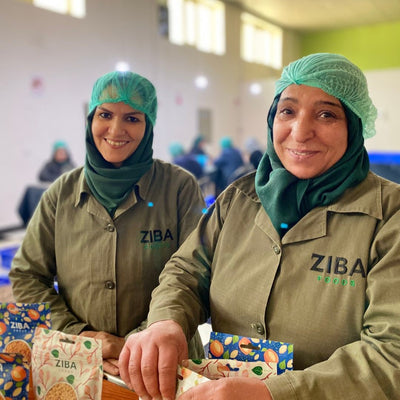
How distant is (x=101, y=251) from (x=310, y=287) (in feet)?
2.26

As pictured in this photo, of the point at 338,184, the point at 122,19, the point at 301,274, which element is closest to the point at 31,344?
the point at 301,274

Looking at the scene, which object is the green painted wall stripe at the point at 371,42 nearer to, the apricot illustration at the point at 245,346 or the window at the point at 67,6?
the window at the point at 67,6

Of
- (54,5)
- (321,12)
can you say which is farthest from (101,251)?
(321,12)

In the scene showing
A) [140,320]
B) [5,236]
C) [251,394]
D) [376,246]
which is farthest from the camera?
[5,236]

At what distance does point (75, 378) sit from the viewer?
1.03 meters

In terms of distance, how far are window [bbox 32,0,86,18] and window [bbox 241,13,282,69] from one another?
342cm

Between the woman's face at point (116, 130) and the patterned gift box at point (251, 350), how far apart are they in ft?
2.38

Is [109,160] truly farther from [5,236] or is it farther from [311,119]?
[5,236]

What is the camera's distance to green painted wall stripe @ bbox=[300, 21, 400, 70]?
9891 millimetres

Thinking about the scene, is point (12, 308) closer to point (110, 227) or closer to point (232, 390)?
point (110, 227)

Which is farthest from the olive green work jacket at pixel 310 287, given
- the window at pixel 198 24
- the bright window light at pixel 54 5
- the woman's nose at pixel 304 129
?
the window at pixel 198 24

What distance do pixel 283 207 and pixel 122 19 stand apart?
7940 millimetres

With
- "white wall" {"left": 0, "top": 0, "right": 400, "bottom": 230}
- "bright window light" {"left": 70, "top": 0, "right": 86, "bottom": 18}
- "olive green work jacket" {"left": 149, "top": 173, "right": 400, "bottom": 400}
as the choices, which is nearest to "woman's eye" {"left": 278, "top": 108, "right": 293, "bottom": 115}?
"olive green work jacket" {"left": 149, "top": 173, "right": 400, "bottom": 400}

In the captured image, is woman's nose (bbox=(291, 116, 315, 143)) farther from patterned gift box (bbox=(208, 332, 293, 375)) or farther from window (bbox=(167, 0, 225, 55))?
window (bbox=(167, 0, 225, 55))
